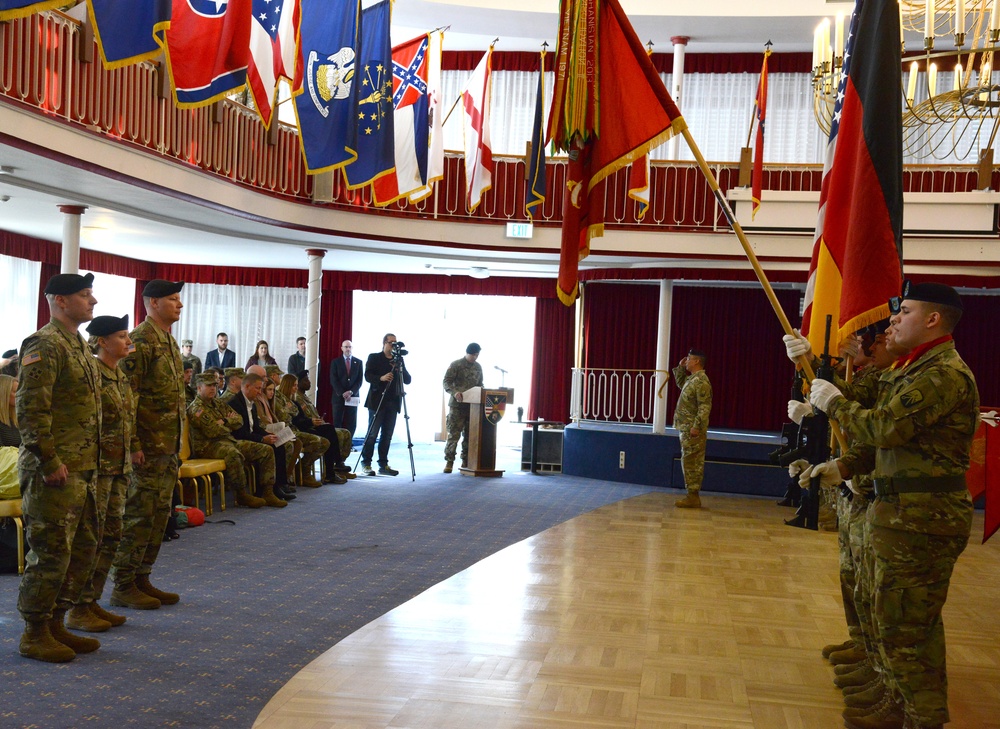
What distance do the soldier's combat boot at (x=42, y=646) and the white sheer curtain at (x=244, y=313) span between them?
12.8 meters

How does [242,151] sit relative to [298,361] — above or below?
above

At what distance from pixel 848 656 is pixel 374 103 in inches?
253

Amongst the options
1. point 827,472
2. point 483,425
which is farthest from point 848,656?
point 483,425

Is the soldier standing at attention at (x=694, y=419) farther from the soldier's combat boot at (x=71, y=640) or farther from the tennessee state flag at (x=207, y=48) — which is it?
the soldier's combat boot at (x=71, y=640)

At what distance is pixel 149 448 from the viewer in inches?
181

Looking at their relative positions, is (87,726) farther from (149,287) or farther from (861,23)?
(861,23)

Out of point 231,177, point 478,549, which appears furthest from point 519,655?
point 231,177

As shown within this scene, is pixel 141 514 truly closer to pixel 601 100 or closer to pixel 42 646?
pixel 42 646

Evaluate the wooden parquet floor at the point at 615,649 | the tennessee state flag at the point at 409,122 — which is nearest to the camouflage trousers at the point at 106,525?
the wooden parquet floor at the point at 615,649

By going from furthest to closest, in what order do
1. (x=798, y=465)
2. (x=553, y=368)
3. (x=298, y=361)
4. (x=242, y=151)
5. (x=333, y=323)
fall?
1. (x=333, y=323)
2. (x=553, y=368)
3. (x=298, y=361)
4. (x=242, y=151)
5. (x=798, y=465)

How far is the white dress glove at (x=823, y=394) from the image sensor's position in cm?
312

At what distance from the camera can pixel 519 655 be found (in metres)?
4.17

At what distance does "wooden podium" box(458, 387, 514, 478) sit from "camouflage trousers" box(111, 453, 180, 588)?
264 inches

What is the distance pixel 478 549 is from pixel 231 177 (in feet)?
A: 17.1
